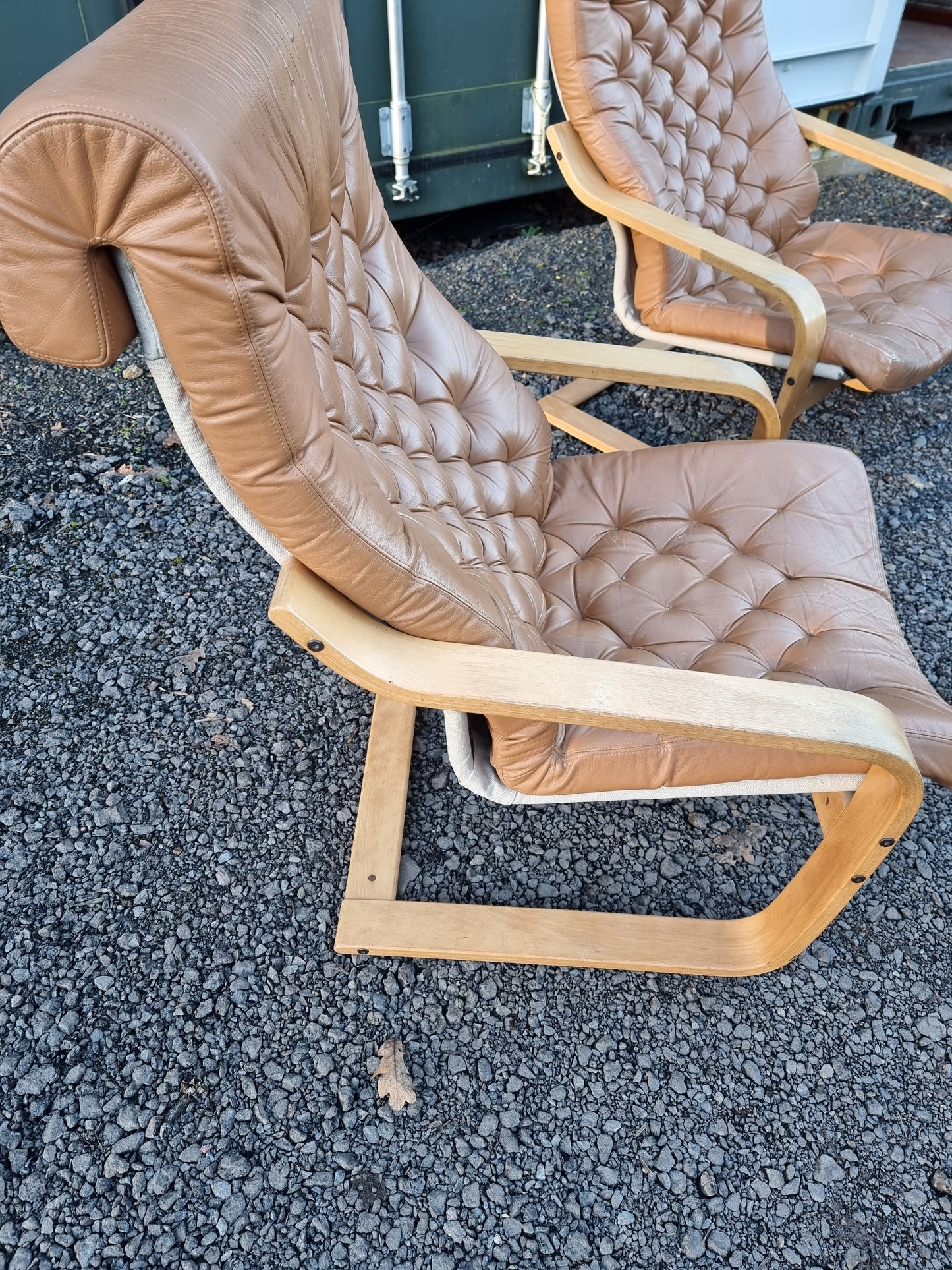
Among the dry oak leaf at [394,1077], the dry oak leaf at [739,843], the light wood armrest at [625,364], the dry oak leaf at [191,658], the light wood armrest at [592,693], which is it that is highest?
the light wood armrest at [592,693]

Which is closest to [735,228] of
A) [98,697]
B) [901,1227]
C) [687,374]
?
[687,374]

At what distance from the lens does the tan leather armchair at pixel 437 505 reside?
727 millimetres

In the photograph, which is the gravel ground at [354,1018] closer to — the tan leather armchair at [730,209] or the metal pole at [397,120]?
the tan leather armchair at [730,209]

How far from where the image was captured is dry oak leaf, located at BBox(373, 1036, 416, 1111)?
1317mm

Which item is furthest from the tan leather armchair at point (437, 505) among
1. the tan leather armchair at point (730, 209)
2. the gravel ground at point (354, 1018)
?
the tan leather armchair at point (730, 209)

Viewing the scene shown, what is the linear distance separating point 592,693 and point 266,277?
0.56 m

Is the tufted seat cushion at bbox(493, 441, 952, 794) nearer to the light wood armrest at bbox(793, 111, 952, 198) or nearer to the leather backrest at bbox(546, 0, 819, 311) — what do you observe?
the leather backrest at bbox(546, 0, 819, 311)

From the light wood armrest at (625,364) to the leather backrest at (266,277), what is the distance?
281mm

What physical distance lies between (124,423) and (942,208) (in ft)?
10.5

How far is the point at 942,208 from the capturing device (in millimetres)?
3551

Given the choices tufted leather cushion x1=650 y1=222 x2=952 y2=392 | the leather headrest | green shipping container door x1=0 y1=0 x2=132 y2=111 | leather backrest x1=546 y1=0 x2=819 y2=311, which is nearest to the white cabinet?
leather backrest x1=546 y1=0 x2=819 y2=311

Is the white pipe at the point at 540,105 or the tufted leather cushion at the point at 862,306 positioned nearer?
the tufted leather cushion at the point at 862,306

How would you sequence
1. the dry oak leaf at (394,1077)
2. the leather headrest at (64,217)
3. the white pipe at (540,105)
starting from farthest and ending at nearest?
1. the white pipe at (540,105)
2. the dry oak leaf at (394,1077)
3. the leather headrest at (64,217)

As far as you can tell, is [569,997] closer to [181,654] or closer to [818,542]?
[818,542]
